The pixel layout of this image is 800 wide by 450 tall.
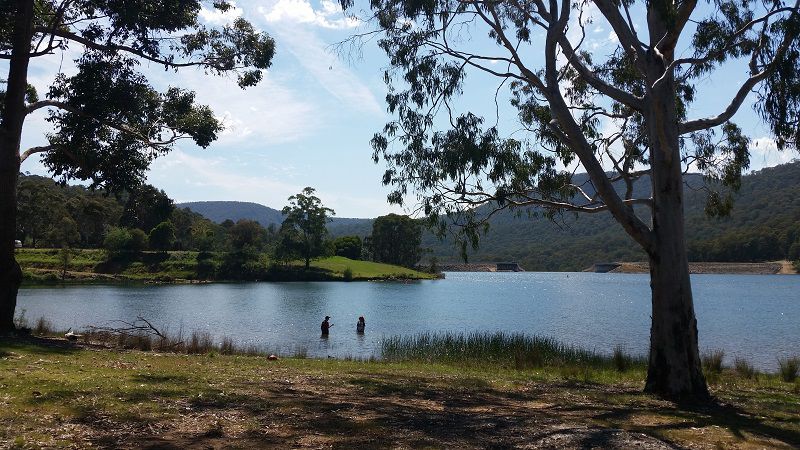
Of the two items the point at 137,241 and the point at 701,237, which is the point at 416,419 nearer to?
the point at 137,241

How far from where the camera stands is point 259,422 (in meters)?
6.36

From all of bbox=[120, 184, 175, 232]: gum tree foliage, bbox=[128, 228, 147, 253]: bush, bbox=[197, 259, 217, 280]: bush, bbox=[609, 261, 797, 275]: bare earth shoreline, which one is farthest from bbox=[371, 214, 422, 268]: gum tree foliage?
bbox=[120, 184, 175, 232]: gum tree foliage

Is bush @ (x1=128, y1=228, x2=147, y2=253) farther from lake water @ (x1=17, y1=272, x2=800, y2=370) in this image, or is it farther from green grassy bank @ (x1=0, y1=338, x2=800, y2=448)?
green grassy bank @ (x1=0, y1=338, x2=800, y2=448)

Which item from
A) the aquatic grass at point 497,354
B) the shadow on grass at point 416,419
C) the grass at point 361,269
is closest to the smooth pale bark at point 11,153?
the shadow on grass at point 416,419

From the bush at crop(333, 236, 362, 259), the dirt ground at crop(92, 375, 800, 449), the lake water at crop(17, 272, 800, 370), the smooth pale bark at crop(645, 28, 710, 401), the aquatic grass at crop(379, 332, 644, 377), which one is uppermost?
the bush at crop(333, 236, 362, 259)

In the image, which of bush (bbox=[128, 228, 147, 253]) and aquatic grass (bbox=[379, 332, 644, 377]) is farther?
bush (bbox=[128, 228, 147, 253])

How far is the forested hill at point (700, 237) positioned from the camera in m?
98.4

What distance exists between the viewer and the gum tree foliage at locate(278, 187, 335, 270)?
88500mm

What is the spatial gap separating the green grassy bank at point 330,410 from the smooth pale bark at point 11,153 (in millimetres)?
2276

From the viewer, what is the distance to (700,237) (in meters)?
110

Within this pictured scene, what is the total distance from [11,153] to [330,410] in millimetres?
9684

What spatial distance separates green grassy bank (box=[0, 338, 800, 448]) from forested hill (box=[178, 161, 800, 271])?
44583 millimetres

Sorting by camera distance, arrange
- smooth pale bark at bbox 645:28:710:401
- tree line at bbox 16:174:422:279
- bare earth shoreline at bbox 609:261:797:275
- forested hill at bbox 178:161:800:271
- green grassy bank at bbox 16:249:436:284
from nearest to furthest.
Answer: smooth pale bark at bbox 645:28:710:401 → green grassy bank at bbox 16:249:436:284 → tree line at bbox 16:174:422:279 → bare earth shoreline at bbox 609:261:797:275 → forested hill at bbox 178:161:800:271

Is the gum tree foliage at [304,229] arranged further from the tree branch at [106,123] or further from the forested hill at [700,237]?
the tree branch at [106,123]
